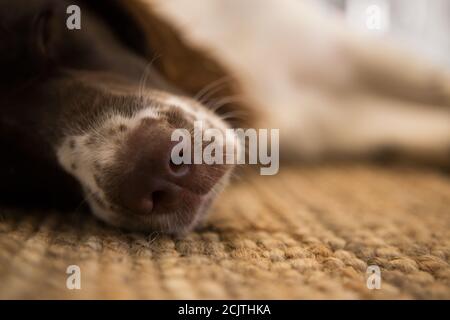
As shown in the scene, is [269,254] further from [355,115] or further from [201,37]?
[355,115]

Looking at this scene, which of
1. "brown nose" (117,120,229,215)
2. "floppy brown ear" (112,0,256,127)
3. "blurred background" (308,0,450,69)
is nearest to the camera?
"brown nose" (117,120,229,215)

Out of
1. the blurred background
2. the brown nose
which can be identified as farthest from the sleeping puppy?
the blurred background

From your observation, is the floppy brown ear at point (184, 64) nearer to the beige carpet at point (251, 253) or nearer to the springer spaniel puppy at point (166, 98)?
the springer spaniel puppy at point (166, 98)

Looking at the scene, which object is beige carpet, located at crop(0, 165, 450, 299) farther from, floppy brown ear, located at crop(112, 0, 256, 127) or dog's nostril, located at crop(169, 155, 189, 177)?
floppy brown ear, located at crop(112, 0, 256, 127)

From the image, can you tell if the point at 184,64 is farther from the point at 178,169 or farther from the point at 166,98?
the point at 178,169

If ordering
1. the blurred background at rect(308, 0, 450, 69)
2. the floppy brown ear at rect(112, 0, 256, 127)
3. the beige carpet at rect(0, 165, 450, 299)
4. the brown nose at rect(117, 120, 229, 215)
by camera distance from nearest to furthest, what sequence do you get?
the beige carpet at rect(0, 165, 450, 299)
the brown nose at rect(117, 120, 229, 215)
the floppy brown ear at rect(112, 0, 256, 127)
the blurred background at rect(308, 0, 450, 69)

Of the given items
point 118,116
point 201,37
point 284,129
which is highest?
point 201,37

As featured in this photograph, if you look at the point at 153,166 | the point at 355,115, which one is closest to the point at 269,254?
the point at 153,166

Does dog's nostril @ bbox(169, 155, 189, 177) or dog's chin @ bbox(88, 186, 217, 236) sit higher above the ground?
dog's nostril @ bbox(169, 155, 189, 177)
